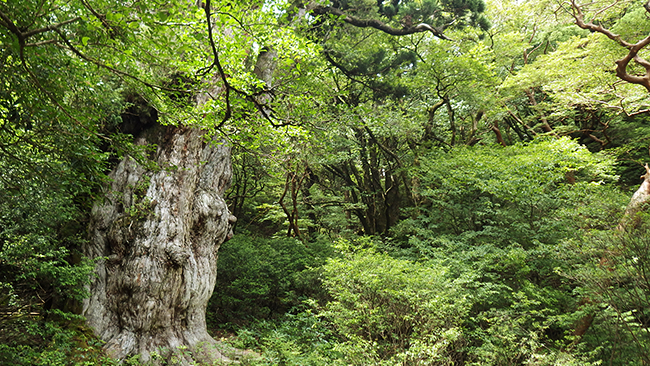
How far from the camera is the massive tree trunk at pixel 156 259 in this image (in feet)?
15.8

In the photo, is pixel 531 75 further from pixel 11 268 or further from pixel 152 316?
pixel 11 268

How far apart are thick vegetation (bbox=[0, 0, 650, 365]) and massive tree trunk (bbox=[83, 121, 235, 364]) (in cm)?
27

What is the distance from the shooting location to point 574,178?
9406 millimetres

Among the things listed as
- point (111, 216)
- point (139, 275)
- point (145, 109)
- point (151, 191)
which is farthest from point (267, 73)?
point (139, 275)

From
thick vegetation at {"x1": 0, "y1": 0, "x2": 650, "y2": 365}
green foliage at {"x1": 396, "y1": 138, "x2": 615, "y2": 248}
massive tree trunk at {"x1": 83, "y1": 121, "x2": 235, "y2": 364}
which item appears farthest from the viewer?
green foliage at {"x1": 396, "y1": 138, "x2": 615, "y2": 248}

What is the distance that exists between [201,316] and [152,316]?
932 millimetres

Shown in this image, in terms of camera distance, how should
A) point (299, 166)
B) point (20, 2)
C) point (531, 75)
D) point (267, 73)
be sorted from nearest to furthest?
1. point (20, 2)
2. point (267, 73)
3. point (531, 75)
4. point (299, 166)

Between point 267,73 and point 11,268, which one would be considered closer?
point 11,268

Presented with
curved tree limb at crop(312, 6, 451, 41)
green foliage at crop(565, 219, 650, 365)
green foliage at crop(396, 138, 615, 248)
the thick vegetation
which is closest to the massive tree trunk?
the thick vegetation

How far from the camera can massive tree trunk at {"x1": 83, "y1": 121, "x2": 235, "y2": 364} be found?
483 centimetres

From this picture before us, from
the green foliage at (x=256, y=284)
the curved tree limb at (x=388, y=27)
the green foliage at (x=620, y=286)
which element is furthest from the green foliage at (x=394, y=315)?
the curved tree limb at (x=388, y=27)

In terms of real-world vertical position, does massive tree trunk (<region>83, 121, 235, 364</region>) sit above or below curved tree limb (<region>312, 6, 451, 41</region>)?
below

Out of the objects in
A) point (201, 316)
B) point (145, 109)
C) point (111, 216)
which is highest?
point (145, 109)

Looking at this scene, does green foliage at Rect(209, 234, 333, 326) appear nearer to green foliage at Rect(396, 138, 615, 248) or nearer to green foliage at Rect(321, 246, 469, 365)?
green foliage at Rect(321, 246, 469, 365)
